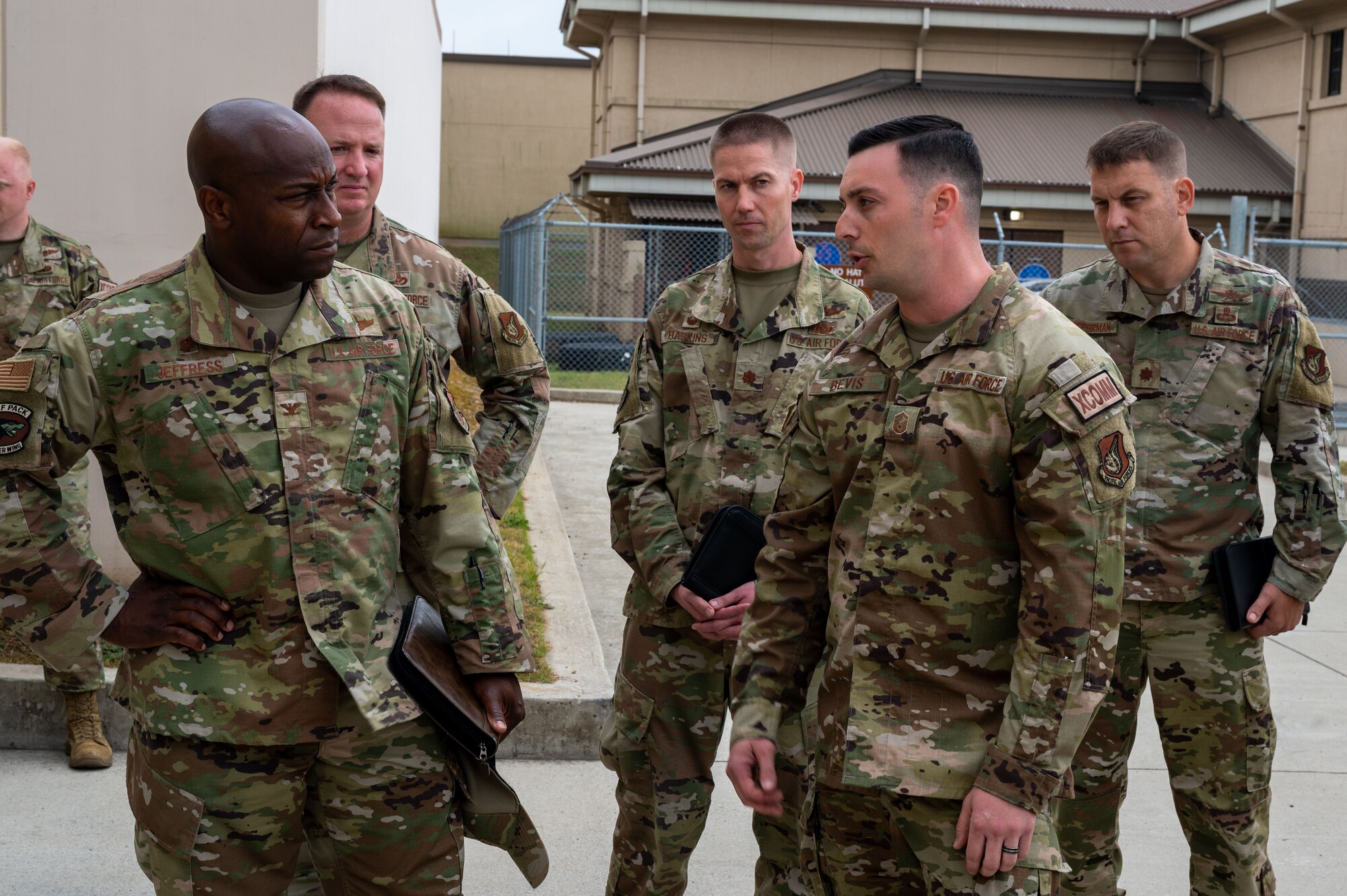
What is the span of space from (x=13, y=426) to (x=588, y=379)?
16.2 metres

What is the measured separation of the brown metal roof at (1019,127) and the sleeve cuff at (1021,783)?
65.7 feet

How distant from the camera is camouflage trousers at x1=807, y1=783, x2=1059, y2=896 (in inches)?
91.6

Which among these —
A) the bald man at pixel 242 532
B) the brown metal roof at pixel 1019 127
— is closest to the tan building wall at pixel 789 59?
the brown metal roof at pixel 1019 127

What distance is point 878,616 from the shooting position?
8.09ft

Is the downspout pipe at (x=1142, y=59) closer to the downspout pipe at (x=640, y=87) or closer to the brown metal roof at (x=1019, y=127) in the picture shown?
the brown metal roof at (x=1019, y=127)

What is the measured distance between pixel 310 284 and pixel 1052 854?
6.00 feet

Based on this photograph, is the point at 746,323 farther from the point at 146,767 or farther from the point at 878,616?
the point at 146,767

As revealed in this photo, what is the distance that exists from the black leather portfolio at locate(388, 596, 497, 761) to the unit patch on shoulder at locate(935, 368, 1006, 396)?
3.77 feet

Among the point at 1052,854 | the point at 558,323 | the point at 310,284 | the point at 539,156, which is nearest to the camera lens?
the point at 1052,854

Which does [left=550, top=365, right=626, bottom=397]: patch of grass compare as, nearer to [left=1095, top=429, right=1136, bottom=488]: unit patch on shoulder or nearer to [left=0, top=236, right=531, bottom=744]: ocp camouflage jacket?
[left=0, top=236, right=531, bottom=744]: ocp camouflage jacket

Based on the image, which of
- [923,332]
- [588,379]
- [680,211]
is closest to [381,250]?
[923,332]

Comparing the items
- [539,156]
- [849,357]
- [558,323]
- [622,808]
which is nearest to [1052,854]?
[849,357]

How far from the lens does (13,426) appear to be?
240cm

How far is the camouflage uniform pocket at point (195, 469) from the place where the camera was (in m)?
2.51
